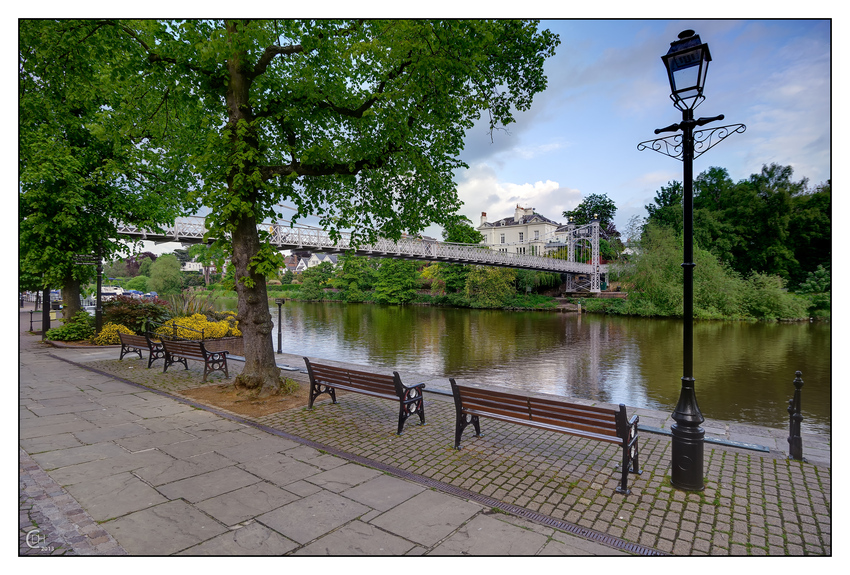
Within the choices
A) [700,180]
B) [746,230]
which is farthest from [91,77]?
[700,180]

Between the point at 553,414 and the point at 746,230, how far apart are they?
43.0 meters

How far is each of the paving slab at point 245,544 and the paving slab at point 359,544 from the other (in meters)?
0.15

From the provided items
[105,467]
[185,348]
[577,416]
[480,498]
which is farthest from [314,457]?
[185,348]

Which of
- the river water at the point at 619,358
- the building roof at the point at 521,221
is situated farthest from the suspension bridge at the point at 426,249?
the building roof at the point at 521,221

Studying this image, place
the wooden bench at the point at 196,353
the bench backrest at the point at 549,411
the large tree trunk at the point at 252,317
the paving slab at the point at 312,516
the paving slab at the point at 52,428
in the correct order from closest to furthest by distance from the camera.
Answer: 1. the paving slab at the point at 312,516
2. the bench backrest at the point at 549,411
3. the paving slab at the point at 52,428
4. the large tree trunk at the point at 252,317
5. the wooden bench at the point at 196,353

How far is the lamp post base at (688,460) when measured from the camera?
12.5 ft

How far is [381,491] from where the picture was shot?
3.76 metres

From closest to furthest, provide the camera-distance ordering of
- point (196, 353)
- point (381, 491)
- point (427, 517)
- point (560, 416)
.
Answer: point (427, 517)
point (381, 491)
point (560, 416)
point (196, 353)

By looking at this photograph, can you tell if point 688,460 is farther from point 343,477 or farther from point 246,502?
point 246,502

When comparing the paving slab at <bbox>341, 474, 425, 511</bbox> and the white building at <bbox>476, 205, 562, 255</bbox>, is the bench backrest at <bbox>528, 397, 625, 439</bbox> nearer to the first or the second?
the paving slab at <bbox>341, 474, 425, 511</bbox>

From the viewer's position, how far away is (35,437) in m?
5.09

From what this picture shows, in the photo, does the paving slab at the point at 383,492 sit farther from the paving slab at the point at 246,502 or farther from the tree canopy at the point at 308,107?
the tree canopy at the point at 308,107

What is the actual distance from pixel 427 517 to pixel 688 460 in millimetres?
2329

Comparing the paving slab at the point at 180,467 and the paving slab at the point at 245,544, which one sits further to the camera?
the paving slab at the point at 180,467
